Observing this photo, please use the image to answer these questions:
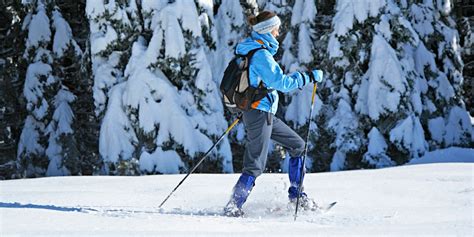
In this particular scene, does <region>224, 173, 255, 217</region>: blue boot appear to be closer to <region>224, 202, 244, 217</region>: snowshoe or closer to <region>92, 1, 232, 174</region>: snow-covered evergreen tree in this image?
<region>224, 202, 244, 217</region>: snowshoe

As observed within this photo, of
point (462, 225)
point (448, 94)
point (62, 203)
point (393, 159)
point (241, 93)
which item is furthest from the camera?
point (448, 94)

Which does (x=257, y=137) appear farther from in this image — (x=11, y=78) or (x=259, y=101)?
(x=11, y=78)

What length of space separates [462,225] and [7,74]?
1602 cm

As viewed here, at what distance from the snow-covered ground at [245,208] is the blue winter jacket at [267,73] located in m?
1.06

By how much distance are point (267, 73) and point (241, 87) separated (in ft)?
0.90

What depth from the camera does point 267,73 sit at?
5090mm

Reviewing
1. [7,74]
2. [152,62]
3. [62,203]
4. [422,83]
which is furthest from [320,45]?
[62,203]

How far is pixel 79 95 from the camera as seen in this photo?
17812 millimetres

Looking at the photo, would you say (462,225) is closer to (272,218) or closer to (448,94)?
(272,218)

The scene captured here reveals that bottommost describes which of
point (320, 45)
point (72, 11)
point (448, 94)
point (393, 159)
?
point (393, 159)

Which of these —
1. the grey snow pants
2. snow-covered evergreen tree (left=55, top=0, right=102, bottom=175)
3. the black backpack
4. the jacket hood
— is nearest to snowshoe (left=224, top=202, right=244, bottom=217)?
the grey snow pants

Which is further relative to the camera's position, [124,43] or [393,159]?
[393,159]

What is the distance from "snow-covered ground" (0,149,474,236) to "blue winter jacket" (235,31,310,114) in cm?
106

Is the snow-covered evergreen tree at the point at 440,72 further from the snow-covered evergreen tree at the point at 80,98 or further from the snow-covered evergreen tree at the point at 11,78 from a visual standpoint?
the snow-covered evergreen tree at the point at 11,78
